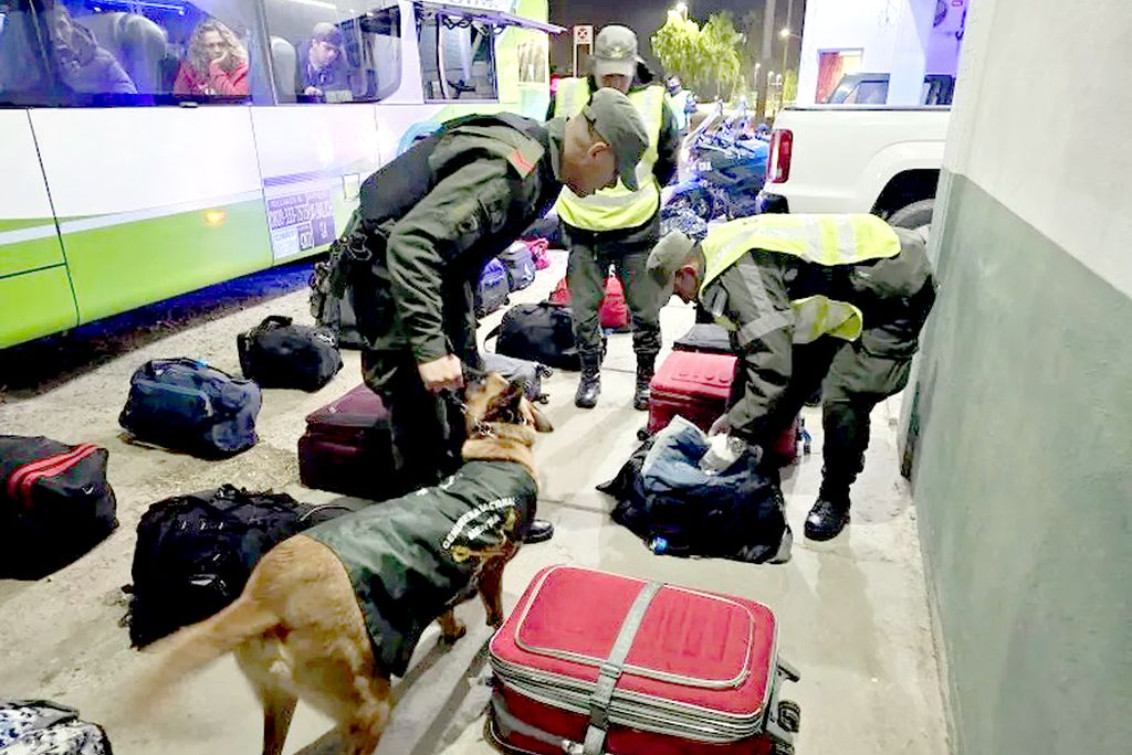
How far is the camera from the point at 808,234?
2492mm

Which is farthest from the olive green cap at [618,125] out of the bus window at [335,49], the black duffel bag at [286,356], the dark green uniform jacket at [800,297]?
the bus window at [335,49]

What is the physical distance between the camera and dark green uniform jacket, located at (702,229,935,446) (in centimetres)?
238

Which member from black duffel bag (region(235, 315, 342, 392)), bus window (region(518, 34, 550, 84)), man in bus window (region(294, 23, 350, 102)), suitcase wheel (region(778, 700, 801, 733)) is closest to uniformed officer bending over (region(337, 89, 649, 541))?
suitcase wheel (region(778, 700, 801, 733))

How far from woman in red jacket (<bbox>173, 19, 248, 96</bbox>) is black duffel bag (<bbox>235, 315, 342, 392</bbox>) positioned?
6.24 feet

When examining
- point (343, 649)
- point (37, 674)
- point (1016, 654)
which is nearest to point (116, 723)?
point (37, 674)

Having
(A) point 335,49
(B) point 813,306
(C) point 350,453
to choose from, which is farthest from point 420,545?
(A) point 335,49

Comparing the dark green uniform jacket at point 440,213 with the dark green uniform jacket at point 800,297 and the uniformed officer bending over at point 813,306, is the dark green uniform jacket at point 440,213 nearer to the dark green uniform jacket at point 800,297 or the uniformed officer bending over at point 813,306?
the uniformed officer bending over at point 813,306

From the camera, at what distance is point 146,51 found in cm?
456

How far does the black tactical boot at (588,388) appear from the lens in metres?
4.06

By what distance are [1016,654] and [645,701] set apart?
81 cm

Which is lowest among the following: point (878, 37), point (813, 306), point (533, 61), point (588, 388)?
point (588, 388)

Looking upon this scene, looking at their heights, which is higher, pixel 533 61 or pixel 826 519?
pixel 533 61

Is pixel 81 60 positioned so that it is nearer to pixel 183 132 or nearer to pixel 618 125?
pixel 183 132

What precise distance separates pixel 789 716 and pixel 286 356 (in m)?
3.41
